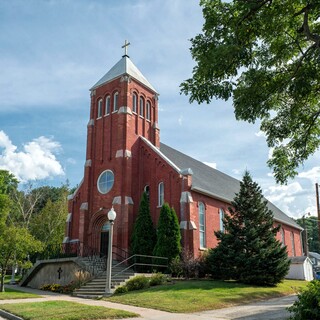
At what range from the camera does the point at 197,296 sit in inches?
596

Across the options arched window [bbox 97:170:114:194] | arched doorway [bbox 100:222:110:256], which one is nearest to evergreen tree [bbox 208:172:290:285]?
arched doorway [bbox 100:222:110:256]

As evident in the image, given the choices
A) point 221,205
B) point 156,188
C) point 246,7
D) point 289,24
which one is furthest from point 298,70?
point 221,205

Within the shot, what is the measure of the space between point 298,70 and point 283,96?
5.44ft

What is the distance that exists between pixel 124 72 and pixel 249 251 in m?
16.4

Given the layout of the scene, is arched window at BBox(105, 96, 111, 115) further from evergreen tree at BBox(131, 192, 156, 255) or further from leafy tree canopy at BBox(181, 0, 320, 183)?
leafy tree canopy at BBox(181, 0, 320, 183)

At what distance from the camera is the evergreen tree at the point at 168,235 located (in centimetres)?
2283

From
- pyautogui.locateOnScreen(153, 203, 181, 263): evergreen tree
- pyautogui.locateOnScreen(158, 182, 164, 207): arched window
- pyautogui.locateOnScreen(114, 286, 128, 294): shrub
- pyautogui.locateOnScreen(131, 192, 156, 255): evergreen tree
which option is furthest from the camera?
pyautogui.locateOnScreen(158, 182, 164, 207): arched window

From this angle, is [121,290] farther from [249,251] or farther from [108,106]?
[108,106]

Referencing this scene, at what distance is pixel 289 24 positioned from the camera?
11266 mm

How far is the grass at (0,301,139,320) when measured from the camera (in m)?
10.9

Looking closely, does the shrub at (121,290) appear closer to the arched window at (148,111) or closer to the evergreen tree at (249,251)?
the evergreen tree at (249,251)

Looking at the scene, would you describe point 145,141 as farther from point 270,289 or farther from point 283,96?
point 283,96

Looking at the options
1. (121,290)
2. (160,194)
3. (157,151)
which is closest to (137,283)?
(121,290)

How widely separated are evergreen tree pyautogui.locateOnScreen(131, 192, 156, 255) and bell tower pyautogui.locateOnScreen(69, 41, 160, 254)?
0.93 m
